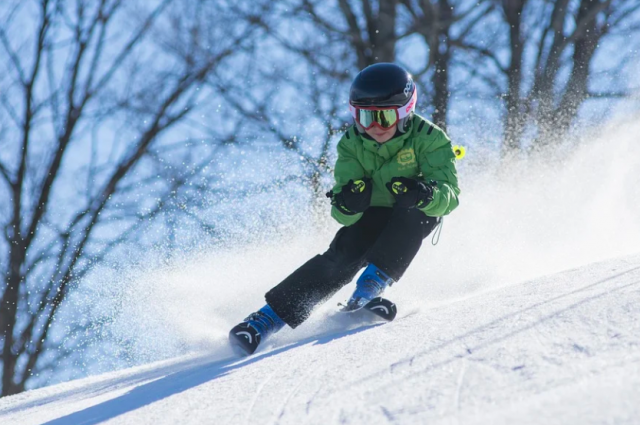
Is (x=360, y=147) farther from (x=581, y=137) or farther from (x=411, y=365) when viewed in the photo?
(x=581, y=137)

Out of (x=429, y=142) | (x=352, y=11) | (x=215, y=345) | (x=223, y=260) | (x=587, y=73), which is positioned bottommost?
(x=215, y=345)

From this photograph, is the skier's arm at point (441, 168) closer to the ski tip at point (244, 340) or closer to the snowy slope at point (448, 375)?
the snowy slope at point (448, 375)

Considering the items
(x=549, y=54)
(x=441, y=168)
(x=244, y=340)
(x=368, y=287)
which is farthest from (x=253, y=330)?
(x=549, y=54)

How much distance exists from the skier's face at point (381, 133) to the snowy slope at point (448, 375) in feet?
3.41

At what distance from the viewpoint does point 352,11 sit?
12.7 m

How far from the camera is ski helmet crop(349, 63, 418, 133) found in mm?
3344

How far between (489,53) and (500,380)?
11.9 metres

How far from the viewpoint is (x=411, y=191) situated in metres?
3.11

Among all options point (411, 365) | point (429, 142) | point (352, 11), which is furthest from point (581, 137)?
point (411, 365)

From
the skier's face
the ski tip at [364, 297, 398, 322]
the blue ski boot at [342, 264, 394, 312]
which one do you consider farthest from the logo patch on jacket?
the ski tip at [364, 297, 398, 322]

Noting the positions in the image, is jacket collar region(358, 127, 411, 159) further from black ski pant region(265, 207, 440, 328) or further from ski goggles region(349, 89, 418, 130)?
black ski pant region(265, 207, 440, 328)

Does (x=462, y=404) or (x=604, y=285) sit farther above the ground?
(x=604, y=285)

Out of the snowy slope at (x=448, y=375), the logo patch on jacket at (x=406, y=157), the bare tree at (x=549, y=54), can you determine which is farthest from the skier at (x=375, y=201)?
the bare tree at (x=549, y=54)

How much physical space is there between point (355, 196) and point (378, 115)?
43 centimetres
